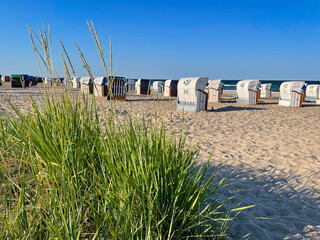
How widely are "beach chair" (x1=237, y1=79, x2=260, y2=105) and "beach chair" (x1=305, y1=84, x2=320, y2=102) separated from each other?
14.6 ft

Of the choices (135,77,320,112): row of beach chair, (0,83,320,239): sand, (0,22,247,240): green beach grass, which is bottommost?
(0,83,320,239): sand

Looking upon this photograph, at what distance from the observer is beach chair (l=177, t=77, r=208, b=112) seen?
10641 millimetres

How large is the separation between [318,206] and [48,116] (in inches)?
119

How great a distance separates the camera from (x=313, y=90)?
53.1 ft

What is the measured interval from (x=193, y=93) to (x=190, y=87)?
0.33 m

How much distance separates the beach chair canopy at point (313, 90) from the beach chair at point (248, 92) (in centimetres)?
444

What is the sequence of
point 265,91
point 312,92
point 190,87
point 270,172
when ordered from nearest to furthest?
point 270,172 → point 190,87 → point 312,92 → point 265,91

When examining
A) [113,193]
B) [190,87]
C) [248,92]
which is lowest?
[113,193]

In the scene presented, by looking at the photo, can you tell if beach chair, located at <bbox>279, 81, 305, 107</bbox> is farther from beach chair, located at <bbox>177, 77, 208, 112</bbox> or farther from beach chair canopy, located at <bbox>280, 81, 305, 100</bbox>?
beach chair, located at <bbox>177, 77, 208, 112</bbox>

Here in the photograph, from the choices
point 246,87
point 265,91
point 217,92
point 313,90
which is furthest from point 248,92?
point 265,91

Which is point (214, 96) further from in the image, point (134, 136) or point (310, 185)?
point (134, 136)

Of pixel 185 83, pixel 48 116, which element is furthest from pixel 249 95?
pixel 48 116

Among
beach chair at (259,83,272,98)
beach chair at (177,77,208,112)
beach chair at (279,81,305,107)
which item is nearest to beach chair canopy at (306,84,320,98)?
beach chair at (279,81,305,107)

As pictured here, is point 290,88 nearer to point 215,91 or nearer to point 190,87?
point 215,91
